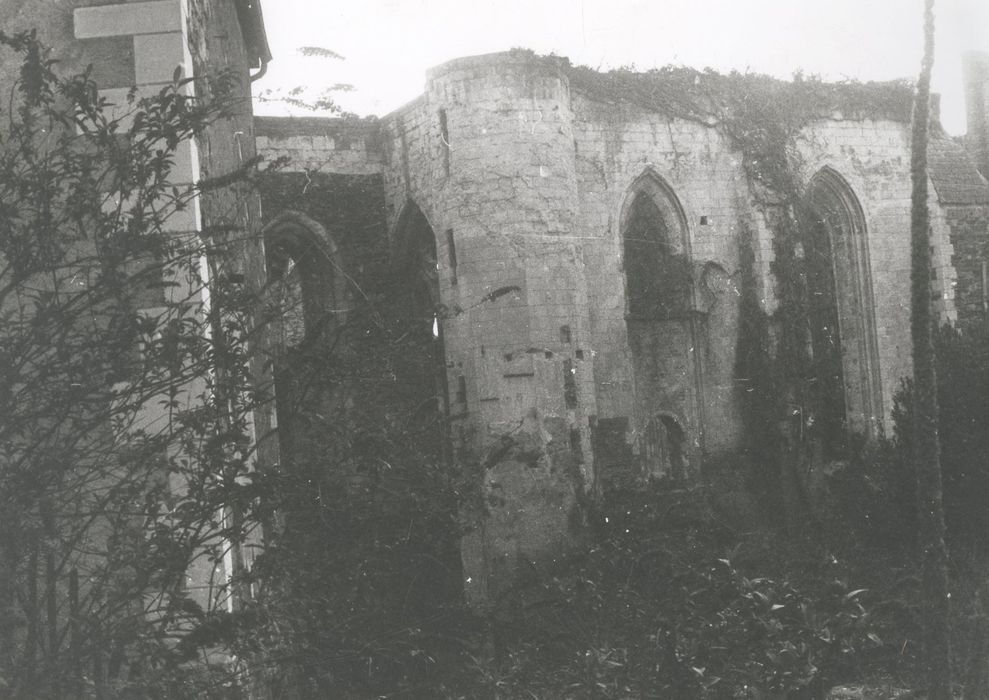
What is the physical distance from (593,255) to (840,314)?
489 centimetres

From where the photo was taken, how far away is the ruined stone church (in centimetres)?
1406

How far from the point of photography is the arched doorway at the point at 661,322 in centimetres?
1642

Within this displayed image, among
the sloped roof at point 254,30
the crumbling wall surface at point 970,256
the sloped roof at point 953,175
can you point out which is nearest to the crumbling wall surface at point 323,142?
the sloped roof at point 254,30

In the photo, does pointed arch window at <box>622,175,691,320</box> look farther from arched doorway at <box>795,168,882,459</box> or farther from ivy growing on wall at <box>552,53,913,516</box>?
arched doorway at <box>795,168,882,459</box>

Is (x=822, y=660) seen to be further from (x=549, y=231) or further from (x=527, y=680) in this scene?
(x=549, y=231)

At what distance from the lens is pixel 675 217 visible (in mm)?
16812

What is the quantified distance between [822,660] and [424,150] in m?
10.1

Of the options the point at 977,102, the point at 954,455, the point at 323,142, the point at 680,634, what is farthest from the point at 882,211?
the point at 680,634

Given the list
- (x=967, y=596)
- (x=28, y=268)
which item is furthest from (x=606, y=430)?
(x=28, y=268)

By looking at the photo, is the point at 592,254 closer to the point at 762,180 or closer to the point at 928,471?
the point at 762,180

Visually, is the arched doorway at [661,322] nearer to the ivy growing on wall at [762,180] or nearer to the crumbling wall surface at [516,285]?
the ivy growing on wall at [762,180]

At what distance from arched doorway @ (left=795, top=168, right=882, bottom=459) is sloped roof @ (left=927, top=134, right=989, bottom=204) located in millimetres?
1540

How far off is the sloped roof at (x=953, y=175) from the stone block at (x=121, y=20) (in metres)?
15.6

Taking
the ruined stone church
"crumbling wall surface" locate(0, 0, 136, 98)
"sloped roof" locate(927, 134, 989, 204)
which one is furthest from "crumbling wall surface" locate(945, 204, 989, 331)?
"crumbling wall surface" locate(0, 0, 136, 98)
